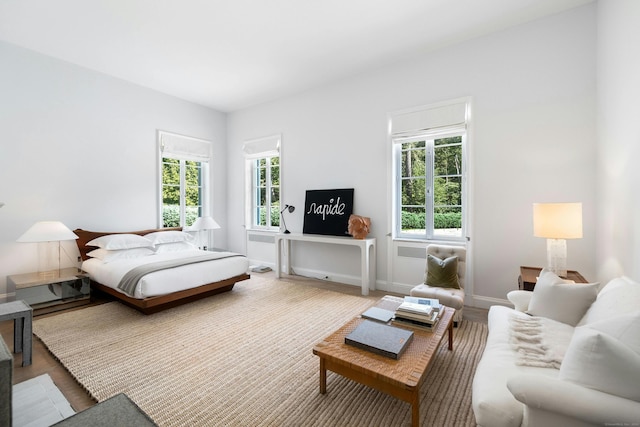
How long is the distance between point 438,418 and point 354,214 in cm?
288

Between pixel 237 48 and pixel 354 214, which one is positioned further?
pixel 354 214

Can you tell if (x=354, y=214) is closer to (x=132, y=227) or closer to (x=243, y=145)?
(x=243, y=145)

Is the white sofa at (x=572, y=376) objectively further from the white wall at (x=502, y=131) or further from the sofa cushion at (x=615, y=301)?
the white wall at (x=502, y=131)

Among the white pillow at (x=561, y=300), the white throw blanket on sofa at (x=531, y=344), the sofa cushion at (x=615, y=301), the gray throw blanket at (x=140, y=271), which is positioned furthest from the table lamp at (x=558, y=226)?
the gray throw blanket at (x=140, y=271)

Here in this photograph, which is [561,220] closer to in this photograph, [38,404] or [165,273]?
[165,273]

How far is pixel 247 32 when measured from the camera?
125 inches

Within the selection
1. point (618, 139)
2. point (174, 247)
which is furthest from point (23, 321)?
point (618, 139)

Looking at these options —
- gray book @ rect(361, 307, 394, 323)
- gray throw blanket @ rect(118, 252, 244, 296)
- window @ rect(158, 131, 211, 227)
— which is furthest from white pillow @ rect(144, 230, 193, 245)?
gray book @ rect(361, 307, 394, 323)

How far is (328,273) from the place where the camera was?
460 cm

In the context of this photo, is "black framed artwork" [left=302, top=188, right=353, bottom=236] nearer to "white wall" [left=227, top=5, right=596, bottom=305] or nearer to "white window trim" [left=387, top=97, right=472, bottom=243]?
"white wall" [left=227, top=5, right=596, bottom=305]

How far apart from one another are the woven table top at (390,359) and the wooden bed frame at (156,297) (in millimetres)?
2155

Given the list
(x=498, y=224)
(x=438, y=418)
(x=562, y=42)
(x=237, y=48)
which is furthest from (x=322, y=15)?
(x=438, y=418)

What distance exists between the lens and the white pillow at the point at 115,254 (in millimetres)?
3695

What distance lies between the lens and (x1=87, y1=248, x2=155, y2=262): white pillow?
370cm
